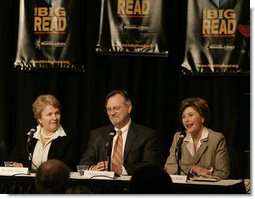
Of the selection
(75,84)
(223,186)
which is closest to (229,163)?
(223,186)

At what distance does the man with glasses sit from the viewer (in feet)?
21.7

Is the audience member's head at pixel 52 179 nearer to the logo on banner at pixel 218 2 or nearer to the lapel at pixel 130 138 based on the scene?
the lapel at pixel 130 138

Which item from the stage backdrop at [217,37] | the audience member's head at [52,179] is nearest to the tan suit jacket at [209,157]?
the stage backdrop at [217,37]

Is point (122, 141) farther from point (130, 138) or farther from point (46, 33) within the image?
point (46, 33)

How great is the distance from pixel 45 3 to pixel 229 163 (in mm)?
2628

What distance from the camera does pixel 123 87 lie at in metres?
7.16

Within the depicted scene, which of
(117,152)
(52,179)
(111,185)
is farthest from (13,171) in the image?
(52,179)

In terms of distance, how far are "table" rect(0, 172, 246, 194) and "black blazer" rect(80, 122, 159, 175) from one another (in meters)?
0.58

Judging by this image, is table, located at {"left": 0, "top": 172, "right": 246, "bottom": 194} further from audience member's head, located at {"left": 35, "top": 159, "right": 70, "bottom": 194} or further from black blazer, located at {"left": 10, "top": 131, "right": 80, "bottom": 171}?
audience member's head, located at {"left": 35, "top": 159, "right": 70, "bottom": 194}

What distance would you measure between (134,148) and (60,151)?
0.77 metres

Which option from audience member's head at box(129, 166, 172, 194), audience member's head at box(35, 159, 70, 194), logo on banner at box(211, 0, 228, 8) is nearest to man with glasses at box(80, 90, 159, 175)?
logo on banner at box(211, 0, 228, 8)

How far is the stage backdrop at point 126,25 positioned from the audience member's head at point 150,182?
3.21 metres

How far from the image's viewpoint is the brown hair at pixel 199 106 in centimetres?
684

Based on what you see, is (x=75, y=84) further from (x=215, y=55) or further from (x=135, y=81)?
(x=215, y=55)
